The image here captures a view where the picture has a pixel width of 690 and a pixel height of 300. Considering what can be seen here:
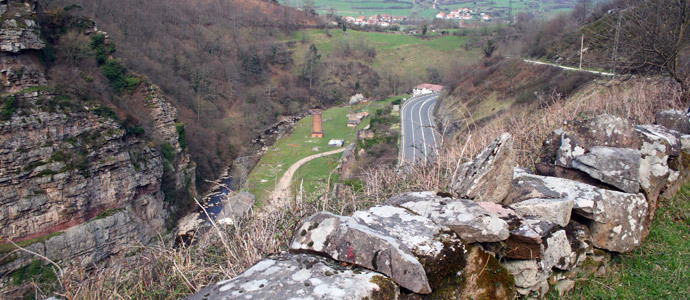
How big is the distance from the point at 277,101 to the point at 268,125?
8524 millimetres

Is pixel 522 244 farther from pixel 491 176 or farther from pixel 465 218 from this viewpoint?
pixel 491 176

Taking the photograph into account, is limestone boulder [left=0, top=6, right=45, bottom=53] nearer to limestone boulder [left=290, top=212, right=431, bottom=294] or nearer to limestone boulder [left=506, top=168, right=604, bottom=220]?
limestone boulder [left=290, top=212, right=431, bottom=294]

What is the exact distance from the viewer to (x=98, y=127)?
80.4 ft

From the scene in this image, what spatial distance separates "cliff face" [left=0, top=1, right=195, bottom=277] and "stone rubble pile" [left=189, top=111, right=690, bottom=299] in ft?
66.8

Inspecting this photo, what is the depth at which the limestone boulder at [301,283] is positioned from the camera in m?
2.16

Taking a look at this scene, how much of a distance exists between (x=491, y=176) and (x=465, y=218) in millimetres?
908

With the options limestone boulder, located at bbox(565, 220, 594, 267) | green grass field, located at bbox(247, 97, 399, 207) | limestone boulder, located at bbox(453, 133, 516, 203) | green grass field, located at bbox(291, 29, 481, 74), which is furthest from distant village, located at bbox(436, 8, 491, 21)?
limestone boulder, located at bbox(565, 220, 594, 267)

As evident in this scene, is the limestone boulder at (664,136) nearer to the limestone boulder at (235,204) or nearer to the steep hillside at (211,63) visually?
the limestone boulder at (235,204)

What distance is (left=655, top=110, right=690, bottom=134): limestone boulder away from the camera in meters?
6.29

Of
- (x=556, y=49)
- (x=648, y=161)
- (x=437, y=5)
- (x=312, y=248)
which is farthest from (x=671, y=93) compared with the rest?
(x=437, y=5)

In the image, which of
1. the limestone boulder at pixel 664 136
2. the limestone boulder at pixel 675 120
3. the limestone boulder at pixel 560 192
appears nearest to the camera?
the limestone boulder at pixel 560 192

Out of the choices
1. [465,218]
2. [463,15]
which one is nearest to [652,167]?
[465,218]

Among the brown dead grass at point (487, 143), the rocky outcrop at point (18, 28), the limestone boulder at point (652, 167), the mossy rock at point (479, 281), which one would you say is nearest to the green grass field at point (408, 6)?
the rocky outcrop at point (18, 28)

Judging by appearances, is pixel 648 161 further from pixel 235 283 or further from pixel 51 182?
pixel 51 182
